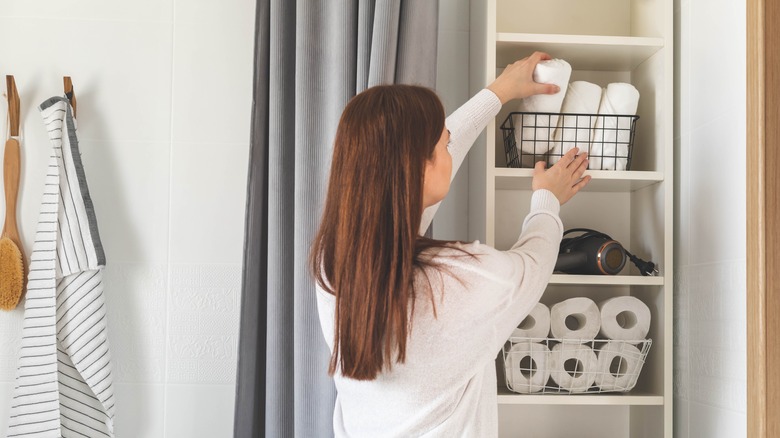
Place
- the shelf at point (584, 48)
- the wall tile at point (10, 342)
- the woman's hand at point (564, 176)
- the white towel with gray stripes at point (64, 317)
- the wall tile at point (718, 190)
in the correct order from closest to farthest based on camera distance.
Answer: the wall tile at point (718, 190) < the woman's hand at point (564, 176) < the shelf at point (584, 48) < the white towel with gray stripes at point (64, 317) < the wall tile at point (10, 342)

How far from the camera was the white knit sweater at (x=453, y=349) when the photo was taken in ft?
3.75

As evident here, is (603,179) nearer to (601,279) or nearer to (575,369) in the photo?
(601,279)

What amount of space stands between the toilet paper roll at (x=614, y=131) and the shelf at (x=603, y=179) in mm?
29

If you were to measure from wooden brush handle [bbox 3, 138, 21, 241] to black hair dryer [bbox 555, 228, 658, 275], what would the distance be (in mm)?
1171

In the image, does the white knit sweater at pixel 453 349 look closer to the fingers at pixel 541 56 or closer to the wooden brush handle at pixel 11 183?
the fingers at pixel 541 56

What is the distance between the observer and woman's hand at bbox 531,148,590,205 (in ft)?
4.77

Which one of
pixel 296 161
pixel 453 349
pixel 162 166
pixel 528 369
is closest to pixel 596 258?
pixel 528 369

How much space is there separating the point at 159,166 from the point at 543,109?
2.84 ft

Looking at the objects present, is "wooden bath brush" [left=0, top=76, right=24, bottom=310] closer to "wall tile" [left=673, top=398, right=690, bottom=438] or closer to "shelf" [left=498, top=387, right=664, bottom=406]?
"shelf" [left=498, top=387, right=664, bottom=406]

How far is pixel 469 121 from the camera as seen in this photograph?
4.82 feet

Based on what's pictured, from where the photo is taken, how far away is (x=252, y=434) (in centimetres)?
160

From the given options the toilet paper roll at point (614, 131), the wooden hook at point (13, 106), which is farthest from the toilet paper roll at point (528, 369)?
the wooden hook at point (13, 106)

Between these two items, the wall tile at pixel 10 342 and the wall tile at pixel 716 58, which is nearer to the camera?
the wall tile at pixel 716 58

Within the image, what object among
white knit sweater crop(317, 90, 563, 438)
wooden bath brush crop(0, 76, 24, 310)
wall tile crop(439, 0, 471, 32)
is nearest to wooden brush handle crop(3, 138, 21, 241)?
wooden bath brush crop(0, 76, 24, 310)
